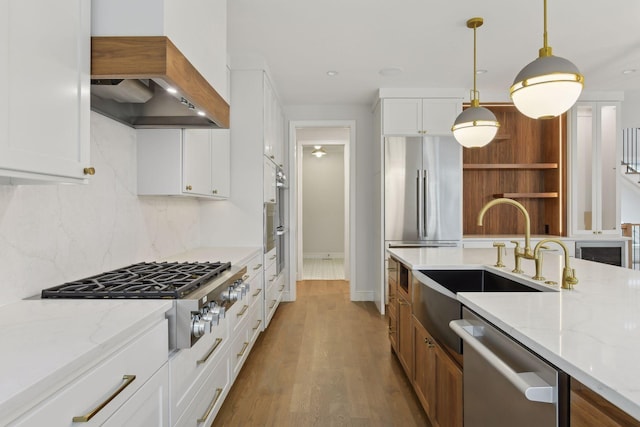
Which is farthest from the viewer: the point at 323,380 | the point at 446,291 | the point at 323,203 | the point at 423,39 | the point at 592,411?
the point at 323,203

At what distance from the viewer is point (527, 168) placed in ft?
16.3

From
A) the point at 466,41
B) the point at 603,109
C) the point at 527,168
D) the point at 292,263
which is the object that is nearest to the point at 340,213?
the point at 292,263

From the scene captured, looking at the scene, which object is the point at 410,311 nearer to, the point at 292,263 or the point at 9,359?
the point at 9,359

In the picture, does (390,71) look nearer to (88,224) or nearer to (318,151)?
(88,224)

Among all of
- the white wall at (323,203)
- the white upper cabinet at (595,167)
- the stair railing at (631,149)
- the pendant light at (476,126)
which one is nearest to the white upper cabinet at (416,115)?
the white upper cabinet at (595,167)

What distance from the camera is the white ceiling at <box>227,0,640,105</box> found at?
8.91 feet

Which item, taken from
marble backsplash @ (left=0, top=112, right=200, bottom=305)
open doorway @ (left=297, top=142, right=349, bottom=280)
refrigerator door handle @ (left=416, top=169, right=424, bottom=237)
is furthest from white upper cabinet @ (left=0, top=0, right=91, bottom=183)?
open doorway @ (left=297, top=142, right=349, bottom=280)

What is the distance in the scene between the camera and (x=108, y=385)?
→ 1029 mm

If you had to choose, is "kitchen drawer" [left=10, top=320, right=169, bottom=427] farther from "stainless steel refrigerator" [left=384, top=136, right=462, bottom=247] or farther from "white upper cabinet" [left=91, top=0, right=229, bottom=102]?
"stainless steel refrigerator" [left=384, top=136, right=462, bottom=247]

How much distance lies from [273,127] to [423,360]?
9.44 ft

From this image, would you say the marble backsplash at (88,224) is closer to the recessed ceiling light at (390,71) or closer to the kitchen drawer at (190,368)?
the kitchen drawer at (190,368)

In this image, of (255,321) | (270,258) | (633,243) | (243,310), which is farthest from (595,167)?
(243,310)

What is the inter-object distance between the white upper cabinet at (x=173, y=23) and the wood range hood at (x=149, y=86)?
0.04 meters

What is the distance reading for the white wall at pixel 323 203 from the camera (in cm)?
910
